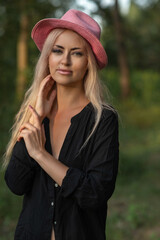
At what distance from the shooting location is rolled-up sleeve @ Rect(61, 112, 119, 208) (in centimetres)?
185

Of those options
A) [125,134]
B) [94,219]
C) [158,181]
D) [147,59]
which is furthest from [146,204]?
[147,59]

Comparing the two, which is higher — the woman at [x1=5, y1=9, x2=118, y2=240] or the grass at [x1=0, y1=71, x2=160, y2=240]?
the woman at [x1=5, y1=9, x2=118, y2=240]

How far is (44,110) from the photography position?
2096 millimetres

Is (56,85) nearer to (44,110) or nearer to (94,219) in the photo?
(44,110)

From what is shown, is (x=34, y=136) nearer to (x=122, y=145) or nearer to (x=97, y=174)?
(x=97, y=174)

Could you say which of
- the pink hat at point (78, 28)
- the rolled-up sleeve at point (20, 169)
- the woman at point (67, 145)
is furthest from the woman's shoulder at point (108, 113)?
the rolled-up sleeve at point (20, 169)

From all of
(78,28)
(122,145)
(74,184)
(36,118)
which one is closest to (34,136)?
(36,118)

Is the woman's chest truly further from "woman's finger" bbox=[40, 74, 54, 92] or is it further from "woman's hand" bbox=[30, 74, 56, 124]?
"woman's finger" bbox=[40, 74, 54, 92]

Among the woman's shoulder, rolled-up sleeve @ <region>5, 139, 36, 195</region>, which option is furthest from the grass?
rolled-up sleeve @ <region>5, 139, 36, 195</region>

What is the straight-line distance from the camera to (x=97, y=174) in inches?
73.9

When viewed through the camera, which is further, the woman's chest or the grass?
the grass

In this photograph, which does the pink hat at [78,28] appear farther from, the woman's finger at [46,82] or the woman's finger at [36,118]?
the woman's finger at [36,118]

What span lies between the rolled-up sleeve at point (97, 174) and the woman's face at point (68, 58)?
1.03ft

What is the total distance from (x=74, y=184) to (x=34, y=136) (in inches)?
12.3
